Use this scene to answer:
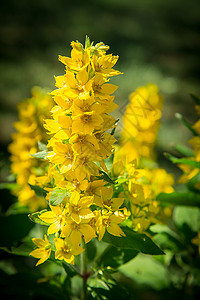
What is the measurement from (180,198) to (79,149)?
645mm

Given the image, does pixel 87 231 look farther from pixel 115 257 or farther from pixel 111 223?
pixel 115 257

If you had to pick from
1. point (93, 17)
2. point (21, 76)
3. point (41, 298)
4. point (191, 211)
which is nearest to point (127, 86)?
point (21, 76)

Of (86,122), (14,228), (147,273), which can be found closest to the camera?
(86,122)

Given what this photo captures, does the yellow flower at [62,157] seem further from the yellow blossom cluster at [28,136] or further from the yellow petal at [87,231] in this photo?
the yellow blossom cluster at [28,136]

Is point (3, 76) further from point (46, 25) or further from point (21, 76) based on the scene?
point (46, 25)

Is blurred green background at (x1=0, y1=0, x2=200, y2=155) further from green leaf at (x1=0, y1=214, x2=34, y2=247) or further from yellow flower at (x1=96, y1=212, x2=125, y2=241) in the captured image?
yellow flower at (x1=96, y1=212, x2=125, y2=241)

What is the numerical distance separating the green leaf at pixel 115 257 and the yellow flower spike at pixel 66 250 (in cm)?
31

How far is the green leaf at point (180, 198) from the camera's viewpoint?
54.7 inches

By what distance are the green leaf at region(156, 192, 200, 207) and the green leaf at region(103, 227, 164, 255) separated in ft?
0.99

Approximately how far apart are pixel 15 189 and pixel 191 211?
1.05 metres

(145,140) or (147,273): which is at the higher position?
(145,140)

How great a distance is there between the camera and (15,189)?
182 centimetres

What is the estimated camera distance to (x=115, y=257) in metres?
1.34

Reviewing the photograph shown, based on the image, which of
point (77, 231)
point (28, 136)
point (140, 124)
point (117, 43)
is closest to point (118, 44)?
point (117, 43)
